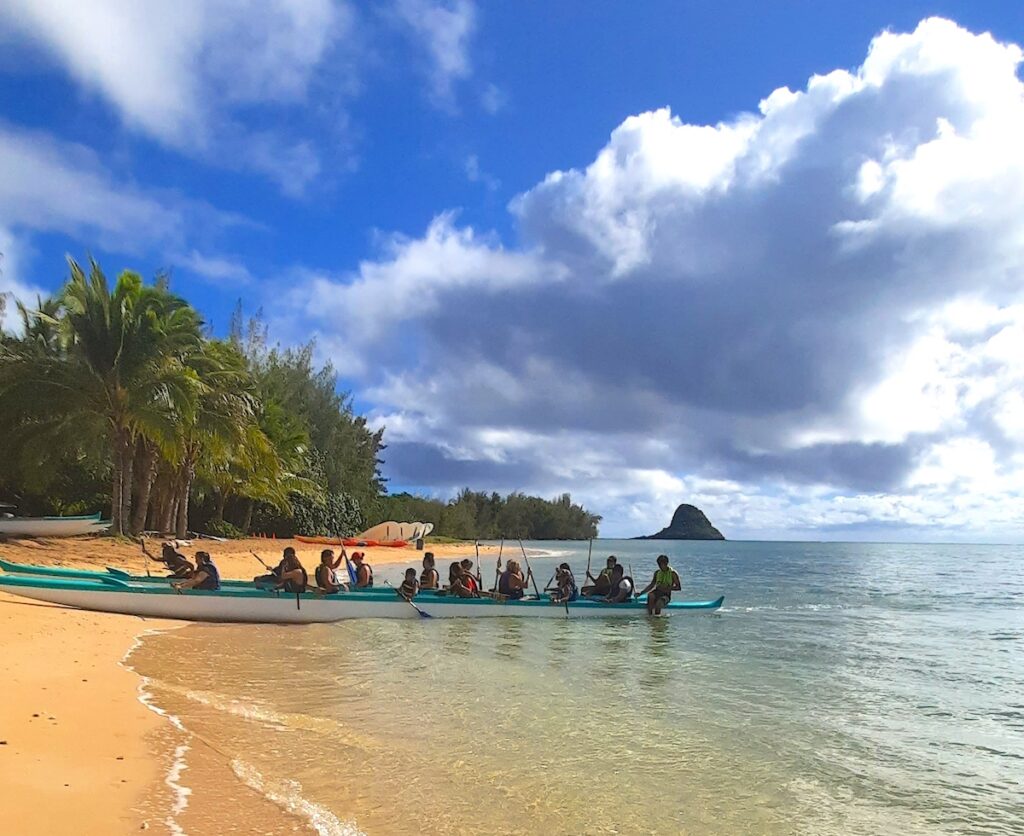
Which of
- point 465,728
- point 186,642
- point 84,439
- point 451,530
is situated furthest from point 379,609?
point 451,530

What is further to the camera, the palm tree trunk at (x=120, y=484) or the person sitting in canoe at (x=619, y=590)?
the palm tree trunk at (x=120, y=484)

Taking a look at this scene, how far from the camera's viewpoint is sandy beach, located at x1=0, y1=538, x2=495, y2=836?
4535 millimetres

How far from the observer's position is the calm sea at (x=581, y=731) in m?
5.57

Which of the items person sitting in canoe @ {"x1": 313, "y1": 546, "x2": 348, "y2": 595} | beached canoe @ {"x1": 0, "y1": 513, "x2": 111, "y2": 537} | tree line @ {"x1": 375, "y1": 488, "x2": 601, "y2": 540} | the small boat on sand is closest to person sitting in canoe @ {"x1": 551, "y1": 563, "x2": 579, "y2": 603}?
the small boat on sand

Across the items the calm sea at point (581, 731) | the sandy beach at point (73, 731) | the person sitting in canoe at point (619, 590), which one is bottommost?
the calm sea at point (581, 731)

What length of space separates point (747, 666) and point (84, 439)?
2090 centimetres

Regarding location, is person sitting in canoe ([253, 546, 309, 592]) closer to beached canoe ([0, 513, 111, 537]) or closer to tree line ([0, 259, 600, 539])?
tree line ([0, 259, 600, 539])

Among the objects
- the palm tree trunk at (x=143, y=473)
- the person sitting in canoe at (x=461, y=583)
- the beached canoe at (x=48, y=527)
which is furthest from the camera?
the palm tree trunk at (x=143, y=473)

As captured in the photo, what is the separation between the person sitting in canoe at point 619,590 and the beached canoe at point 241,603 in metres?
1.51

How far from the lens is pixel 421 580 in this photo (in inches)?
661

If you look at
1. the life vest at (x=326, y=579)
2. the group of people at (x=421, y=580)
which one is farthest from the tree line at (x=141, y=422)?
the life vest at (x=326, y=579)

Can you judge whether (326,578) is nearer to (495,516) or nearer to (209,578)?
(209,578)

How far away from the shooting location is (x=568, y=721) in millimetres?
8172

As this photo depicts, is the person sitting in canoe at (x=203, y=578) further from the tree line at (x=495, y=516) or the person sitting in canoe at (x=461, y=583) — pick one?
the tree line at (x=495, y=516)
